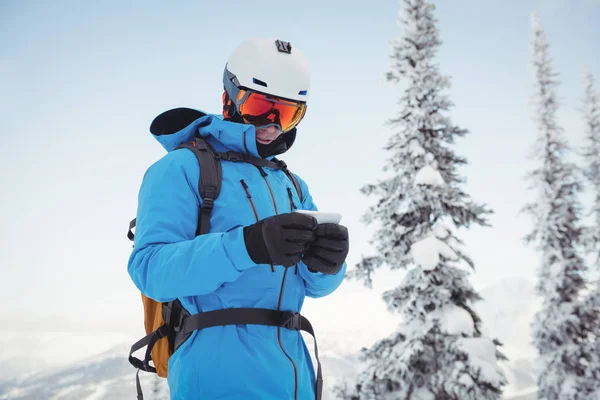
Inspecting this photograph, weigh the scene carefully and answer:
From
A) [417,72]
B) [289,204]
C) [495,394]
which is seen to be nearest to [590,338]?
[495,394]

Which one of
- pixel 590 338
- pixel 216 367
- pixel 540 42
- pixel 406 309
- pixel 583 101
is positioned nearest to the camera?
pixel 216 367

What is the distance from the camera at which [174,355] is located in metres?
2.21

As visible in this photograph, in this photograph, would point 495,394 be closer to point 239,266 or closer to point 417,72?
point 417,72

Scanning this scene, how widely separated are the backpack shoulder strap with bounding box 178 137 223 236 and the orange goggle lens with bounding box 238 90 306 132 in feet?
1.42

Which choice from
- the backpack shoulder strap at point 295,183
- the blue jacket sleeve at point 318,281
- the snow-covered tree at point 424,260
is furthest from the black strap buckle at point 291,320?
the snow-covered tree at point 424,260

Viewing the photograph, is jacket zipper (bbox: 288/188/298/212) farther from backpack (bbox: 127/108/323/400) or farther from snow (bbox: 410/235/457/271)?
snow (bbox: 410/235/457/271)

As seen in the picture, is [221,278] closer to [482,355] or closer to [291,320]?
[291,320]

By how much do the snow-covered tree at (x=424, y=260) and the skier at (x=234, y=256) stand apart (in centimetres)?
937

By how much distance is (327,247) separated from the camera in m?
2.00

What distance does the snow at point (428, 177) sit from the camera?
12.1m

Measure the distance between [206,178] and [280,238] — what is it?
2.20 ft

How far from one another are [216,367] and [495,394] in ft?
33.8

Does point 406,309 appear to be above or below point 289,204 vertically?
below

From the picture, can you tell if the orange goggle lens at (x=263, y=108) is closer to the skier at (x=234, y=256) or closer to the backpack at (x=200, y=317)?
the skier at (x=234, y=256)
